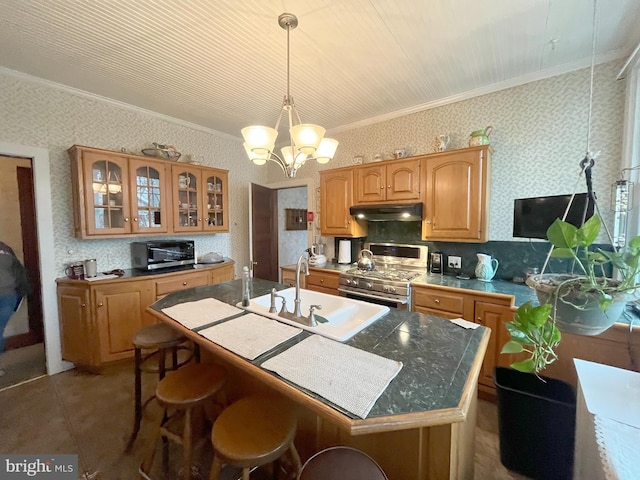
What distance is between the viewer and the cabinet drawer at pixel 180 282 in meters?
2.76

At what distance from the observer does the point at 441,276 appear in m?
2.65

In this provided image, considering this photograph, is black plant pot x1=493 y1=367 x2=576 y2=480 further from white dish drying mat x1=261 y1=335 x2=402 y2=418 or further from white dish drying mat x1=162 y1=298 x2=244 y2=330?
white dish drying mat x1=162 y1=298 x2=244 y2=330

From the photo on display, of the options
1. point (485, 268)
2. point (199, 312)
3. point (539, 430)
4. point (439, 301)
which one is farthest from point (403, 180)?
point (199, 312)

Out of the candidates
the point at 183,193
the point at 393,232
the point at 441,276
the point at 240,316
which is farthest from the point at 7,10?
the point at 441,276

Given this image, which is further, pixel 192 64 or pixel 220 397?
pixel 192 64

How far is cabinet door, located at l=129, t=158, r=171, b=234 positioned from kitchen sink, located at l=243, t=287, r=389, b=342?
6.03 feet

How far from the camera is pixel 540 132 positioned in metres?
2.30

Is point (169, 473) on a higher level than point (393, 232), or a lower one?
lower

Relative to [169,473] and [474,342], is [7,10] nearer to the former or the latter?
[169,473]

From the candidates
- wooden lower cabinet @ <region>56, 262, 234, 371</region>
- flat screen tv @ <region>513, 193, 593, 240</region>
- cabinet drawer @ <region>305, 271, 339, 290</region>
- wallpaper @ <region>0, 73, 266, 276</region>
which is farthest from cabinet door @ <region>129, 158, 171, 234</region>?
flat screen tv @ <region>513, 193, 593, 240</region>

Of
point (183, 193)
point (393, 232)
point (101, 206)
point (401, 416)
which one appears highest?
point (183, 193)

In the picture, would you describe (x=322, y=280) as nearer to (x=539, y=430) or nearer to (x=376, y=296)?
(x=376, y=296)

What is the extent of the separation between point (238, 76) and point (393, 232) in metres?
2.28

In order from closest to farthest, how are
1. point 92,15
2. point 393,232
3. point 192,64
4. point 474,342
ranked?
point 474,342
point 92,15
point 192,64
point 393,232
